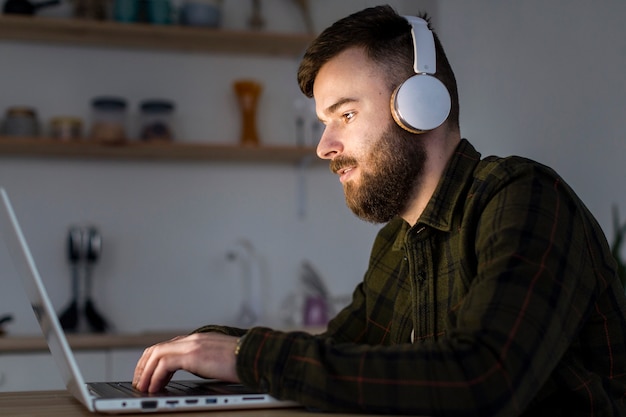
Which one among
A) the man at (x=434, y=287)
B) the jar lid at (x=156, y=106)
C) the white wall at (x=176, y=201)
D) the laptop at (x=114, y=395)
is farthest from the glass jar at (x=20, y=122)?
the laptop at (x=114, y=395)

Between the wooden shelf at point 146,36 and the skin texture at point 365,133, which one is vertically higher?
the wooden shelf at point 146,36

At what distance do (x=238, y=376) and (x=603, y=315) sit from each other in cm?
51

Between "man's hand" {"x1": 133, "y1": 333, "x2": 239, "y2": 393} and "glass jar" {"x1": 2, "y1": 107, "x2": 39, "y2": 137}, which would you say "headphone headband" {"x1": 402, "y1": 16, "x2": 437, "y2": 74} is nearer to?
"man's hand" {"x1": 133, "y1": 333, "x2": 239, "y2": 393}

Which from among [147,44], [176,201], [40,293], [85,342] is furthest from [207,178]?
[40,293]

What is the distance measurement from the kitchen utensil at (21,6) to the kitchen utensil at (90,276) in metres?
0.85

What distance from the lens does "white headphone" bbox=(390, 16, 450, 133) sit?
1.33 metres

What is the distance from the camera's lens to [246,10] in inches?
140

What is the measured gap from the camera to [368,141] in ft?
4.58

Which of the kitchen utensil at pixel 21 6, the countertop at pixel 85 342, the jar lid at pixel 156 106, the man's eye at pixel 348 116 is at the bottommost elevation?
the countertop at pixel 85 342

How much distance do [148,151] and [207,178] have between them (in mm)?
307

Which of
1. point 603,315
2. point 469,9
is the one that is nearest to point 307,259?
point 469,9

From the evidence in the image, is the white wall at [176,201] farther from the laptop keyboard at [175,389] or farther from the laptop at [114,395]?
the laptop at [114,395]

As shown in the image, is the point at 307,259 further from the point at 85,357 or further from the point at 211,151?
the point at 85,357

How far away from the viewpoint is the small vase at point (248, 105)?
133 inches
